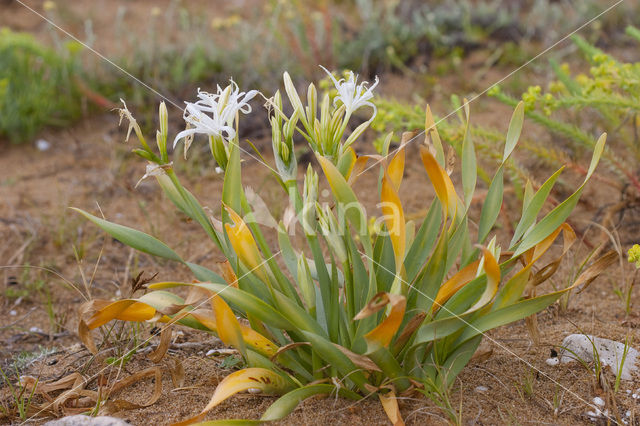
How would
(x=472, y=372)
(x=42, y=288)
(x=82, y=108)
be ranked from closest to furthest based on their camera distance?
(x=472, y=372) < (x=42, y=288) < (x=82, y=108)

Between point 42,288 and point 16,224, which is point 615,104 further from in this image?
point 16,224

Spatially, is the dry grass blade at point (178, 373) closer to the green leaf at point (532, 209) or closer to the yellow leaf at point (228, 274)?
the yellow leaf at point (228, 274)

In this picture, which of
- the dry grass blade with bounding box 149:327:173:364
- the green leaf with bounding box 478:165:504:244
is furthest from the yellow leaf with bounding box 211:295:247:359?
the green leaf with bounding box 478:165:504:244

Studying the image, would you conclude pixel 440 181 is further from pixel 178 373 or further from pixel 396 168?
pixel 178 373

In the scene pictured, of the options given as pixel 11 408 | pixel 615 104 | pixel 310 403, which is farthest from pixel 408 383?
pixel 615 104

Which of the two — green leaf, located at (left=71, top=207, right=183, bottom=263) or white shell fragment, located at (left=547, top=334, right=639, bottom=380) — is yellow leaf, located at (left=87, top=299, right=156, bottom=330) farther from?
white shell fragment, located at (left=547, top=334, right=639, bottom=380)

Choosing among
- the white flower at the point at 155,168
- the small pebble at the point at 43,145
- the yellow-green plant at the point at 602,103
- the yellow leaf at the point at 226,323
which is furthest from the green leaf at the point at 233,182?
the small pebble at the point at 43,145
